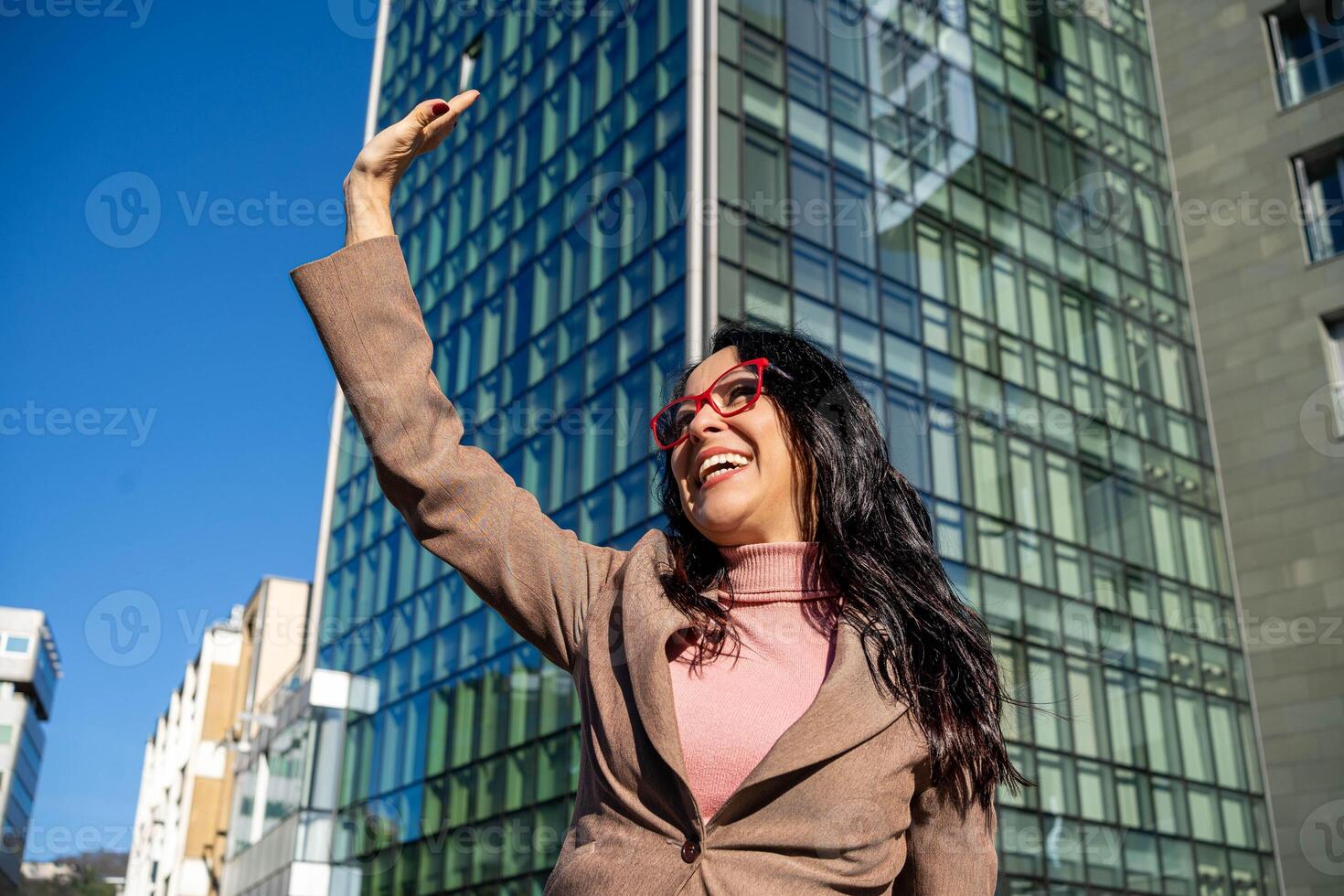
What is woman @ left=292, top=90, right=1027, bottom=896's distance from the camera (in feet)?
5.95

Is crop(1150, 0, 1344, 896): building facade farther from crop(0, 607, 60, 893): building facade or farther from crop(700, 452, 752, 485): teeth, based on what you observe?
crop(0, 607, 60, 893): building facade

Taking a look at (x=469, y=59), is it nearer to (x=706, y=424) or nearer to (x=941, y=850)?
(x=706, y=424)

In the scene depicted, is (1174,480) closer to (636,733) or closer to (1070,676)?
(1070,676)

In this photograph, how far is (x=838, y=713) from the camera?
6.14 feet

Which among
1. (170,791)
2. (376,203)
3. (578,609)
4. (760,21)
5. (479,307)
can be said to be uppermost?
(760,21)

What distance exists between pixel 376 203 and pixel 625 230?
58.5 ft

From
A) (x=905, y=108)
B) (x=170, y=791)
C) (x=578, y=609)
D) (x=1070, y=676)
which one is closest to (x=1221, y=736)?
(x=1070, y=676)

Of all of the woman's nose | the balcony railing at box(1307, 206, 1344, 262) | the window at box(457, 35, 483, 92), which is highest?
the window at box(457, 35, 483, 92)

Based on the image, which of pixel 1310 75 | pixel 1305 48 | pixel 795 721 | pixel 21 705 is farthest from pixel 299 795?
pixel 795 721

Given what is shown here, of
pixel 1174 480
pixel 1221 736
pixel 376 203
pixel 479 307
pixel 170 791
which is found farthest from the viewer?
pixel 170 791

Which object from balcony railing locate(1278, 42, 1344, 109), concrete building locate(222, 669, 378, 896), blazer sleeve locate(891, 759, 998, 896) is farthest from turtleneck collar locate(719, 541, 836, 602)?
balcony railing locate(1278, 42, 1344, 109)

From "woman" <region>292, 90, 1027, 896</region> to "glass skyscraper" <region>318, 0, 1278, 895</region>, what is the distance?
579 inches

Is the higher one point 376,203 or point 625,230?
point 625,230

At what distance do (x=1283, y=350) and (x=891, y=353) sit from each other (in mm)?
7393
